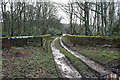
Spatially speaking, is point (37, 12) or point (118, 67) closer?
point (118, 67)

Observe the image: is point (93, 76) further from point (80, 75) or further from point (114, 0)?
point (114, 0)

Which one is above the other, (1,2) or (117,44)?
(1,2)

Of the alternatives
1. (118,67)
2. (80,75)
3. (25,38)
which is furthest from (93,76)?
(25,38)

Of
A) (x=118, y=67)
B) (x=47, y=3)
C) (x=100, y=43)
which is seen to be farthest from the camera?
(x=47, y=3)

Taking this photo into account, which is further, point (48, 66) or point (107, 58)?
point (107, 58)

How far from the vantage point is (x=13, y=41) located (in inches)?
536

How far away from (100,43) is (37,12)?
2051cm

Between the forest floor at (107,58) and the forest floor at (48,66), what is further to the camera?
the forest floor at (107,58)

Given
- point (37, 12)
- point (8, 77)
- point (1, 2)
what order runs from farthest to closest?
point (37, 12), point (1, 2), point (8, 77)

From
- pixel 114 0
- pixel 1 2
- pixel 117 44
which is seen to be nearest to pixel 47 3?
pixel 1 2

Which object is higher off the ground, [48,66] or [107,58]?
[107,58]

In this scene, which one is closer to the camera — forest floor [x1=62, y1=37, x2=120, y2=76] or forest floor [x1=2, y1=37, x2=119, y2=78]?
forest floor [x1=2, y1=37, x2=119, y2=78]

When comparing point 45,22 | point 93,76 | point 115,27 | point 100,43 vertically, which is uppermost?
point 45,22

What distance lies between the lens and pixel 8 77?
5102mm
